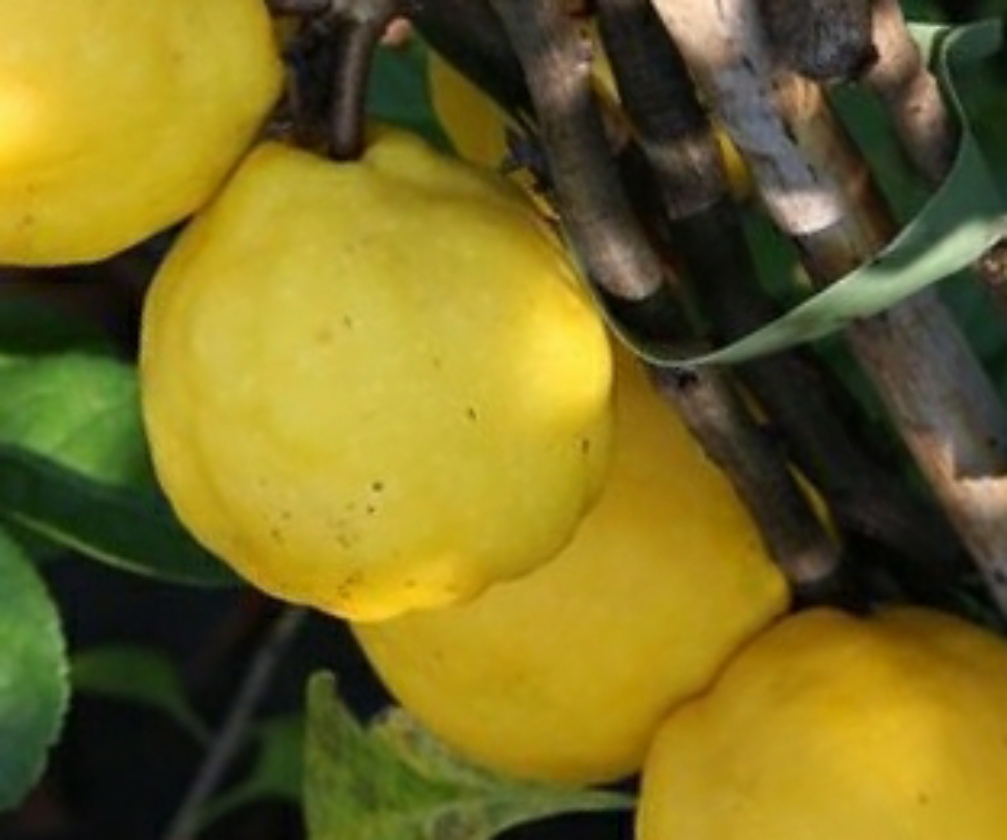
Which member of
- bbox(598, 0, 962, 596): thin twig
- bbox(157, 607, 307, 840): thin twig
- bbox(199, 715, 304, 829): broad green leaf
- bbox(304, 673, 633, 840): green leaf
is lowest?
bbox(199, 715, 304, 829): broad green leaf

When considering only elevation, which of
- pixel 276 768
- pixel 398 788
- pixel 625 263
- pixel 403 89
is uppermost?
pixel 625 263

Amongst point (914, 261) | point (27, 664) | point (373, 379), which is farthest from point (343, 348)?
point (27, 664)

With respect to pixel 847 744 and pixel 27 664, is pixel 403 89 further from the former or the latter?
pixel 847 744

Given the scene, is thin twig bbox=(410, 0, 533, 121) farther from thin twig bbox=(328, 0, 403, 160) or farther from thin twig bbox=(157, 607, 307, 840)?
thin twig bbox=(157, 607, 307, 840)

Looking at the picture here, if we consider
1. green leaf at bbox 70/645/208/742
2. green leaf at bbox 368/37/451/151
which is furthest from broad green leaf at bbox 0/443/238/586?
green leaf at bbox 70/645/208/742

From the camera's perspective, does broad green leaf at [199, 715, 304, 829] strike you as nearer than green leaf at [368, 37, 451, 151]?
No
